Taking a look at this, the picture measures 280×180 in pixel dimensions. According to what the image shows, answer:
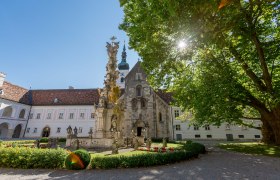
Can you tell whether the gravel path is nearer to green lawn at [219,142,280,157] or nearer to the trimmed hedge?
the trimmed hedge

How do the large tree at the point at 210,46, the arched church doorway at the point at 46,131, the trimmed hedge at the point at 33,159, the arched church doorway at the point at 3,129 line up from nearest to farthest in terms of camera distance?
the trimmed hedge at the point at 33,159 < the large tree at the point at 210,46 < the arched church doorway at the point at 3,129 < the arched church doorway at the point at 46,131

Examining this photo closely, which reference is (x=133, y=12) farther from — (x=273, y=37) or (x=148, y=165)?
(x=273, y=37)

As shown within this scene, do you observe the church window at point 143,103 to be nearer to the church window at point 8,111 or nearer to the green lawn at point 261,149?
the green lawn at point 261,149

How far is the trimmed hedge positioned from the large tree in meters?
9.75

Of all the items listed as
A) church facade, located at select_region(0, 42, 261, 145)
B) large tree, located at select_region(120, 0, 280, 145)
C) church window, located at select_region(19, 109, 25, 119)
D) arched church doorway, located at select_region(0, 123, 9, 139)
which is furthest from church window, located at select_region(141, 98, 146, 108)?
arched church doorway, located at select_region(0, 123, 9, 139)

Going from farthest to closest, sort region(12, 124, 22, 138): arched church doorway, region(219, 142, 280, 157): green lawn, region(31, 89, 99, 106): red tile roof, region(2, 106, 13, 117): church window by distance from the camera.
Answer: region(31, 89, 99, 106): red tile roof, region(12, 124, 22, 138): arched church doorway, region(2, 106, 13, 117): church window, region(219, 142, 280, 157): green lawn

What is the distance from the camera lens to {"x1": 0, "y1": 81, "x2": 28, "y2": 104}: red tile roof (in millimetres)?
37094

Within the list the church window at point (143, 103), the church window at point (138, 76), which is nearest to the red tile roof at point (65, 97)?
the church window at point (138, 76)

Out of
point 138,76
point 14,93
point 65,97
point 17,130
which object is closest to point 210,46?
point 138,76

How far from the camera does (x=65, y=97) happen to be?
1766 inches

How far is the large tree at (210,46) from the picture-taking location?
1029 centimetres

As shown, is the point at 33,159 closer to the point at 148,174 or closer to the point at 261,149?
the point at 148,174

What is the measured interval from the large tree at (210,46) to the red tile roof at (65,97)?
3011cm

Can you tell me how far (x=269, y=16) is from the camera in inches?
552
